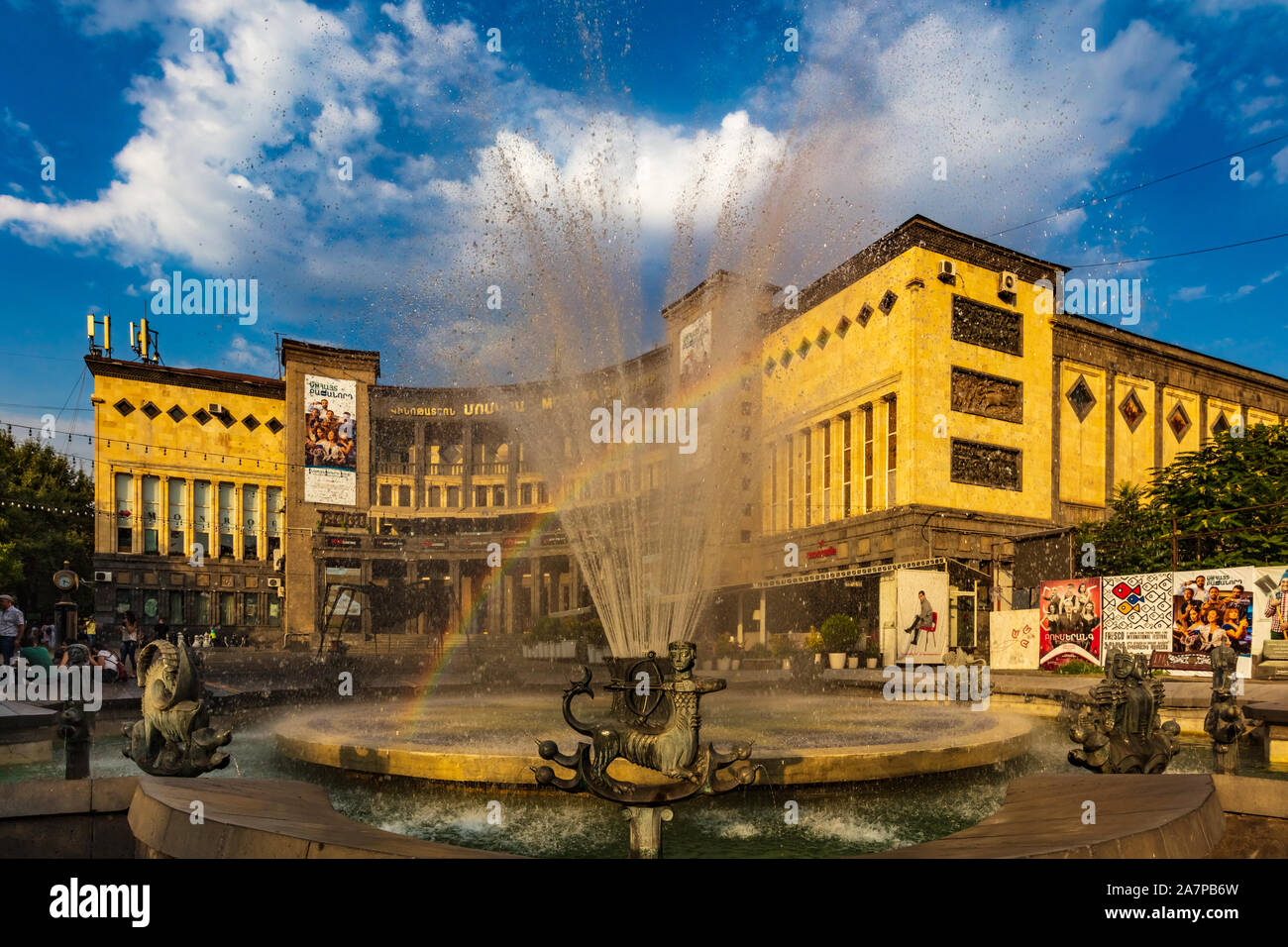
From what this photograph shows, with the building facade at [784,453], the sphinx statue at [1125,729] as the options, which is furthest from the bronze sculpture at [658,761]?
the building facade at [784,453]

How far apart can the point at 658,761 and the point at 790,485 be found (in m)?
37.3

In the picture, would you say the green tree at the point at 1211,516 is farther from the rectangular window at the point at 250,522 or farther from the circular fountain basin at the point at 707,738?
the rectangular window at the point at 250,522

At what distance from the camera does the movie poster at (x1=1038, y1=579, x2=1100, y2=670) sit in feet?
63.8

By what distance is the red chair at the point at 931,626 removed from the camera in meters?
28.7

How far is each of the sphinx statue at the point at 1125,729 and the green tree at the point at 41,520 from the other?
175 feet

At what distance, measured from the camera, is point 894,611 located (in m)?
29.1

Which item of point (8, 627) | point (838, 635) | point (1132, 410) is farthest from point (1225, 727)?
point (1132, 410)

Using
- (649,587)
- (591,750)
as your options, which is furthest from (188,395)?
(591,750)

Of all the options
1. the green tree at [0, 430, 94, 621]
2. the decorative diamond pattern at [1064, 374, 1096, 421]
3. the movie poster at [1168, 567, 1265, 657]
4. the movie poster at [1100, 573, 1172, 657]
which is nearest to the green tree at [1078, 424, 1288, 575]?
the movie poster at [1100, 573, 1172, 657]

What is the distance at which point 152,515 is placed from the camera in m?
63.0

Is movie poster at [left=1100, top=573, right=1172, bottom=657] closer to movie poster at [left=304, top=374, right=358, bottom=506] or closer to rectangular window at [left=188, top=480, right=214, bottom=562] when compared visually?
movie poster at [left=304, top=374, right=358, bottom=506]

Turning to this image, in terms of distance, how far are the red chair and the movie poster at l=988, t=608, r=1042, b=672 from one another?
5.28 meters

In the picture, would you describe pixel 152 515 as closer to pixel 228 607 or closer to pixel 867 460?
pixel 228 607
